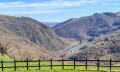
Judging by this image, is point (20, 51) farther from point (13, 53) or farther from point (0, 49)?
point (0, 49)

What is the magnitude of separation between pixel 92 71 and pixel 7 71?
12.2m

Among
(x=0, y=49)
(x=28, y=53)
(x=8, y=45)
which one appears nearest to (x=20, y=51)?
(x=28, y=53)

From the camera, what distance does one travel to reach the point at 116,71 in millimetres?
25203

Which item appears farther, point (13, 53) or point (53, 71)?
point (13, 53)

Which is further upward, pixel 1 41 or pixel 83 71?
pixel 1 41

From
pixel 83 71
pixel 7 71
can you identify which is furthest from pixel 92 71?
pixel 7 71

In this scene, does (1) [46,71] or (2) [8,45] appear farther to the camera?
(2) [8,45]

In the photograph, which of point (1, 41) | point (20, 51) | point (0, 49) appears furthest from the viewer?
point (20, 51)

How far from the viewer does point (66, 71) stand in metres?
25.3

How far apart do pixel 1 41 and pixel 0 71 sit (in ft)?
127

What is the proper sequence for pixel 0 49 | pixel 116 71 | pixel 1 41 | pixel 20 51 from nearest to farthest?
pixel 116 71 < pixel 0 49 < pixel 1 41 < pixel 20 51

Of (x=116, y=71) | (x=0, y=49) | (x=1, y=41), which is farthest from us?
(x=1, y=41)

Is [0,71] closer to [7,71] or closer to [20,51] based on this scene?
[7,71]

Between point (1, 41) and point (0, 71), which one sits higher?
point (1, 41)
